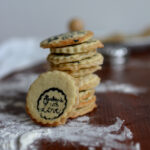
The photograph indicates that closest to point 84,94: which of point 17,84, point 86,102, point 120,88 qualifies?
point 86,102

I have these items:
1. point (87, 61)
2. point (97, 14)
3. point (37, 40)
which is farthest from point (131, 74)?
point (97, 14)

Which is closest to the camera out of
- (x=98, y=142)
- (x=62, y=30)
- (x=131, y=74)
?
(x=98, y=142)

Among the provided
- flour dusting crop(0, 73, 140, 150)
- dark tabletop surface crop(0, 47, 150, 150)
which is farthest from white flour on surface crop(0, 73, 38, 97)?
flour dusting crop(0, 73, 140, 150)

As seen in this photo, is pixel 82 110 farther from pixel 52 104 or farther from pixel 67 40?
pixel 67 40

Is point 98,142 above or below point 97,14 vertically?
below

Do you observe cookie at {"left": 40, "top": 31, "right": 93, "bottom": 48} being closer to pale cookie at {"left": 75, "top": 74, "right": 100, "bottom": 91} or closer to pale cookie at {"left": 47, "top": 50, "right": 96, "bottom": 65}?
pale cookie at {"left": 47, "top": 50, "right": 96, "bottom": 65}

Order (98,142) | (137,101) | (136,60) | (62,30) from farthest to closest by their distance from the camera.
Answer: (62,30), (136,60), (137,101), (98,142)

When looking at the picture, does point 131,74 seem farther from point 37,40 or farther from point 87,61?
point 37,40
